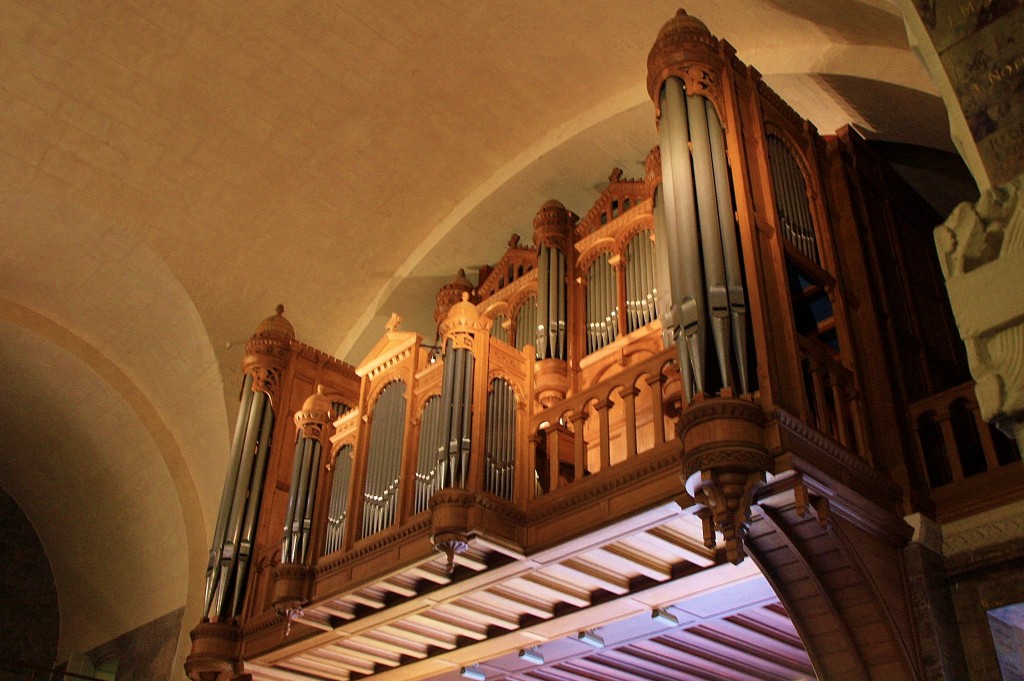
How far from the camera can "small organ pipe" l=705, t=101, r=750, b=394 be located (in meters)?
6.65

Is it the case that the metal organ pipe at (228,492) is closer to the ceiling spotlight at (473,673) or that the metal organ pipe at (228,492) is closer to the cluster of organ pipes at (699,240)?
the ceiling spotlight at (473,673)

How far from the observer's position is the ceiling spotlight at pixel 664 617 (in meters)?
7.91

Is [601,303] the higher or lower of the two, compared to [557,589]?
higher

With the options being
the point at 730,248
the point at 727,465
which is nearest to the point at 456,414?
the point at 730,248

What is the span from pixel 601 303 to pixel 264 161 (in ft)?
14.7

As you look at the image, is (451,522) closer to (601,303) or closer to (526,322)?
(601,303)

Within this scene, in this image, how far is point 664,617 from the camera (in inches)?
312

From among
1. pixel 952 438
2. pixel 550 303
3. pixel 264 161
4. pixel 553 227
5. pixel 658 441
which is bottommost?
pixel 658 441

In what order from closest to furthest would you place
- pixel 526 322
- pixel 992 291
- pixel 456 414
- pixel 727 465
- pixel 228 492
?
1. pixel 992 291
2. pixel 727 465
3. pixel 456 414
4. pixel 228 492
5. pixel 526 322

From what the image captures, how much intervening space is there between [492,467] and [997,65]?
5.33 meters

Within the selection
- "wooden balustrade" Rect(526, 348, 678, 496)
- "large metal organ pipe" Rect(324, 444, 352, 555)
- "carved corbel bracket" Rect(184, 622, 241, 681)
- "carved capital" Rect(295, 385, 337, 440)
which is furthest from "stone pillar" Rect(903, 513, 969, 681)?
"carved corbel bracket" Rect(184, 622, 241, 681)

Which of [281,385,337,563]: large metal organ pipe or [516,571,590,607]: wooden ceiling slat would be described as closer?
[516,571,590,607]: wooden ceiling slat

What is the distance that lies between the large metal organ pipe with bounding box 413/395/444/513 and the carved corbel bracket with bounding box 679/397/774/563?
2399mm

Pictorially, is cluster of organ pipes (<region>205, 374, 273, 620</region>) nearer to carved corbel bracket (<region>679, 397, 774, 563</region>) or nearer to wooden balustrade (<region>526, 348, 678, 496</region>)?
wooden balustrade (<region>526, 348, 678, 496</region>)
